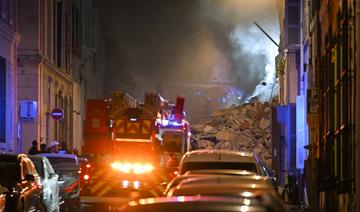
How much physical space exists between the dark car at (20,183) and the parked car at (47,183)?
0.50 metres

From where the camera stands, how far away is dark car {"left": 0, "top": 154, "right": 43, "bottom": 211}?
13086 millimetres

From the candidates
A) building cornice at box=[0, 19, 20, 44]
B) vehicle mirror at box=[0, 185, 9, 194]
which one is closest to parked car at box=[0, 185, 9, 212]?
vehicle mirror at box=[0, 185, 9, 194]

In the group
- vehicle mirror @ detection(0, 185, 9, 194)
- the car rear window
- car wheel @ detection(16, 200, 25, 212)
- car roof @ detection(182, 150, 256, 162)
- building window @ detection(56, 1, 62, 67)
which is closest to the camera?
vehicle mirror @ detection(0, 185, 9, 194)

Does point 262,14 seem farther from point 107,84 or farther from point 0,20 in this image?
point 0,20

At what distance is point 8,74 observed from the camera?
94.7 ft

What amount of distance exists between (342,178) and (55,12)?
2475 cm

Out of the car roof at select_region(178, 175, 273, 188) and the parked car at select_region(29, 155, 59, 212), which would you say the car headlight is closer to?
the parked car at select_region(29, 155, 59, 212)

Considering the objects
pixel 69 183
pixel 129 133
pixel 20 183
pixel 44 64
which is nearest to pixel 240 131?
pixel 44 64

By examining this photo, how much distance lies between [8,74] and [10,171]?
49.4 feet

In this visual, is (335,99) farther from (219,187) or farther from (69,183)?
(219,187)

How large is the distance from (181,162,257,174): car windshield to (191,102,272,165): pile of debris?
31.0 meters

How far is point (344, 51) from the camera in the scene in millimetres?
15328

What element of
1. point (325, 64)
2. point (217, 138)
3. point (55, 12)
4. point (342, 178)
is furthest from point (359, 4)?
point (217, 138)

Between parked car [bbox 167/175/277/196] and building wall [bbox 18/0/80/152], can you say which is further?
building wall [bbox 18/0/80/152]
